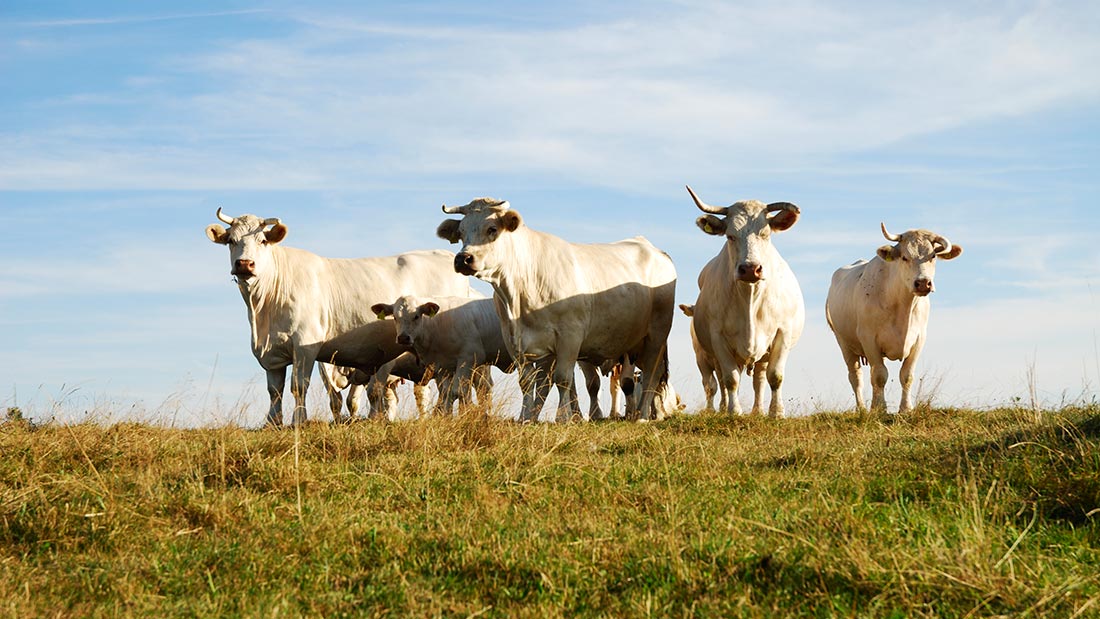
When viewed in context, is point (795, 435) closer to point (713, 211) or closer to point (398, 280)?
point (713, 211)

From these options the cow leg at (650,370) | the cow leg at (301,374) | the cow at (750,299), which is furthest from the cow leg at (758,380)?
the cow leg at (301,374)

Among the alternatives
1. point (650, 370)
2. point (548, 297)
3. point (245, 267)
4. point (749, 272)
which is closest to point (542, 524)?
point (749, 272)

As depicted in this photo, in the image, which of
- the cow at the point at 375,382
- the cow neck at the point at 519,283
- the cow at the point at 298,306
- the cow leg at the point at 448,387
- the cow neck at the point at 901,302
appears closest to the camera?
the cow neck at the point at 519,283

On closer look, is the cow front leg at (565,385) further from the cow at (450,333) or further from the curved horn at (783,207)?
the curved horn at (783,207)

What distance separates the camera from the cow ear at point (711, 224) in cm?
1339

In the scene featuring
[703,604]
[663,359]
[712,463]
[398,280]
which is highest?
[398,280]

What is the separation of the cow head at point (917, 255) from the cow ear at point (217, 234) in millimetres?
8844

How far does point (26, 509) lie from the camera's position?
7219 mm

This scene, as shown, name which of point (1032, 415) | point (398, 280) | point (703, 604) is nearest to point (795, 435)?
point (1032, 415)

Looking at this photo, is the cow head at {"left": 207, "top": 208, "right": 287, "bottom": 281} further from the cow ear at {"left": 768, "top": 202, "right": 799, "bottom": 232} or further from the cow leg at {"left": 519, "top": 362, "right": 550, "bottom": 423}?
the cow ear at {"left": 768, "top": 202, "right": 799, "bottom": 232}

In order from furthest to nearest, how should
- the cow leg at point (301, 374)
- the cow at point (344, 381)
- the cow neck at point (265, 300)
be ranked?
1. the cow at point (344, 381)
2. the cow neck at point (265, 300)
3. the cow leg at point (301, 374)

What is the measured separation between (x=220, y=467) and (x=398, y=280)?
9271mm

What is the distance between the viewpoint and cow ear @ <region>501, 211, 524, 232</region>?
13586mm

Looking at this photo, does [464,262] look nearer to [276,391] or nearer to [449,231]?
[449,231]
